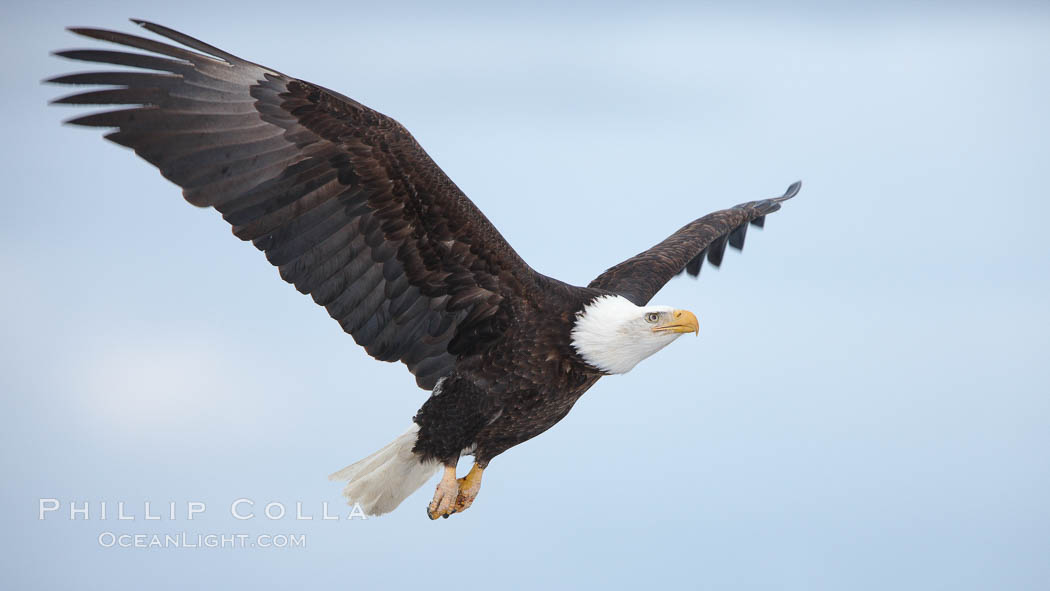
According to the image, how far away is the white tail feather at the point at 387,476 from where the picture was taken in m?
→ 5.30

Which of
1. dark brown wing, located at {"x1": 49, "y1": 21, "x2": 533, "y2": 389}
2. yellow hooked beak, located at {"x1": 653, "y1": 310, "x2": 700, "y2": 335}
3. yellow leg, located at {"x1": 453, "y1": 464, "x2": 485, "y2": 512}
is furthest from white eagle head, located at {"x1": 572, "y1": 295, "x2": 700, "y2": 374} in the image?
yellow leg, located at {"x1": 453, "y1": 464, "x2": 485, "y2": 512}

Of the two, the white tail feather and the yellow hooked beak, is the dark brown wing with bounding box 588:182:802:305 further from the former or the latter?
the white tail feather

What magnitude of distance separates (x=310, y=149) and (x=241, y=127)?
27 cm

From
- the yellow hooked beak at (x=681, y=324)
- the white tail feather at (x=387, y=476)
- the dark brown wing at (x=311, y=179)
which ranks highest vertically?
the dark brown wing at (x=311, y=179)

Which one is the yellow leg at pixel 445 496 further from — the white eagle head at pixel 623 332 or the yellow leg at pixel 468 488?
the white eagle head at pixel 623 332

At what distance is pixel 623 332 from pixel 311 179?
1346 mm

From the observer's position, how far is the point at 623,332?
188 inches

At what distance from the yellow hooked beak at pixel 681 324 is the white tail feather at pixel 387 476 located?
119cm

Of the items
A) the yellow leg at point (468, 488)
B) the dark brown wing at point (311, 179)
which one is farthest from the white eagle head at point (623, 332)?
the yellow leg at point (468, 488)

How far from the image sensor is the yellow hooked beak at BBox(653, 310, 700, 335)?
4.77 meters

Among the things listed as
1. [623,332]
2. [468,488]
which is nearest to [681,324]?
[623,332]

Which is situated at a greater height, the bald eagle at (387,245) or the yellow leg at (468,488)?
the bald eagle at (387,245)

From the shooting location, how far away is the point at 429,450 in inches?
202

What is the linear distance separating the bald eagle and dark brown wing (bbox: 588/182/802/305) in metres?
0.63
